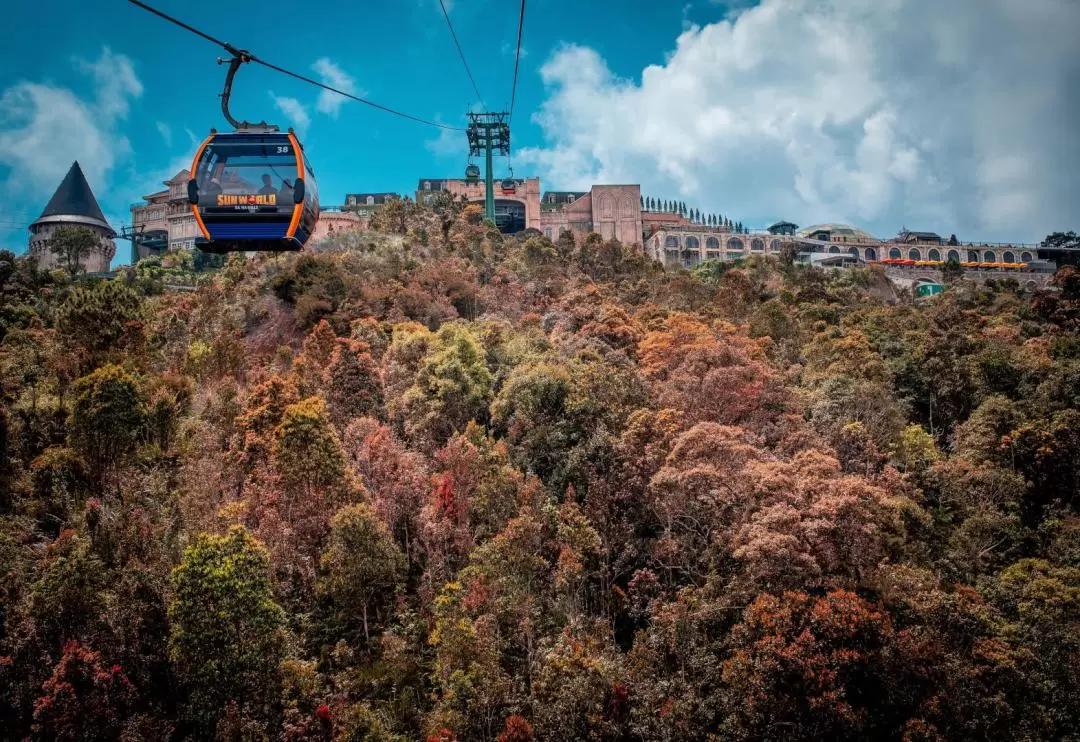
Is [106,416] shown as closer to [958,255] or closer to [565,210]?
[565,210]

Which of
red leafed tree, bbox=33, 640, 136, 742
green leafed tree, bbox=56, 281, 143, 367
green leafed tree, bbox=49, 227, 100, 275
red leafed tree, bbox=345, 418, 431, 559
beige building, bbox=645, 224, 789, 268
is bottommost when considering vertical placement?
red leafed tree, bbox=33, 640, 136, 742

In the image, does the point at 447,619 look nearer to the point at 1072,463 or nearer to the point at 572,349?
the point at 572,349

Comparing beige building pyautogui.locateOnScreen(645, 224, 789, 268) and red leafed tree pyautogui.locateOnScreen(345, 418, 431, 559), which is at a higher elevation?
beige building pyautogui.locateOnScreen(645, 224, 789, 268)

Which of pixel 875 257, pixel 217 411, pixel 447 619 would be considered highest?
pixel 875 257

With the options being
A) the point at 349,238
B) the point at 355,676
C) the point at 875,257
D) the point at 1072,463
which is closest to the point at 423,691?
the point at 355,676

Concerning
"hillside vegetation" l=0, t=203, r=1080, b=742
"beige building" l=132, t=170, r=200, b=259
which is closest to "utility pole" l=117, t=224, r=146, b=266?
"beige building" l=132, t=170, r=200, b=259

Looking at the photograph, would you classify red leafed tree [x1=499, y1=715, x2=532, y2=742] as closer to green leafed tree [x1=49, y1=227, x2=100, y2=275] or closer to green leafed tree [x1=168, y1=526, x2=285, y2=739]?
green leafed tree [x1=168, y1=526, x2=285, y2=739]
